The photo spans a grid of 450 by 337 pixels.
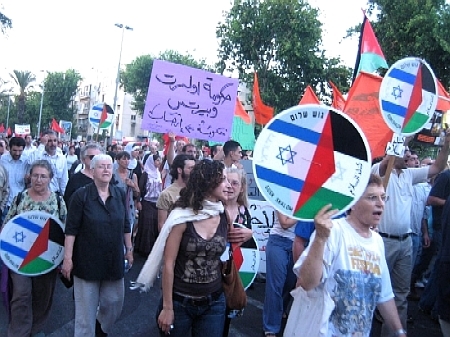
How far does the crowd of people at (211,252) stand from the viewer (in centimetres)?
279

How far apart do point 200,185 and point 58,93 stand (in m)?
73.9

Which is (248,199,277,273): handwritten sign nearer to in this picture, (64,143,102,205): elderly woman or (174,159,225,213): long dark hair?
(64,143,102,205): elderly woman

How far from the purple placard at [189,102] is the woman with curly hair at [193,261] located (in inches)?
128

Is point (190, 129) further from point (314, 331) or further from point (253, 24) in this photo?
point (253, 24)

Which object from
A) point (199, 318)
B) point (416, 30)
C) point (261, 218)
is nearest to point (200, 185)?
point (199, 318)

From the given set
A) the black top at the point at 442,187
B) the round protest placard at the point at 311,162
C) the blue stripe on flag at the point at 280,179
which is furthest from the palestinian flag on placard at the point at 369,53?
the blue stripe on flag at the point at 280,179

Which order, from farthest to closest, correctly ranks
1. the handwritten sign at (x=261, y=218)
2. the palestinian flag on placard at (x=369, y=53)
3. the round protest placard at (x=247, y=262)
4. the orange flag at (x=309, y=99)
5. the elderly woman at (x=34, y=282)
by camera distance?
the orange flag at (x=309, y=99) < the palestinian flag on placard at (x=369, y=53) < the handwritten sign at (x=261, y=218) < the round protest placard at (x=247, y=262) < the elderly woman at (x=34, y=282)

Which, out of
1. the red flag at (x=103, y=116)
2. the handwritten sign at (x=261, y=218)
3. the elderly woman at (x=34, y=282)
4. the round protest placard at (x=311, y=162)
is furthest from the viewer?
the red flag at (x=103, y=116)

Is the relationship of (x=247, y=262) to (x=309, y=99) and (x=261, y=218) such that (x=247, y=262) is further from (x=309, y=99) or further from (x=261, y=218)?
(x=309, y=99)

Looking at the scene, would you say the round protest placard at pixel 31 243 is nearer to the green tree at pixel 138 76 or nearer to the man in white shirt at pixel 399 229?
the man in white shirt at pixel 399 229

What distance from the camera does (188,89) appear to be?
7.08 metres

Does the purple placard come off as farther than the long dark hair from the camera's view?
Yes

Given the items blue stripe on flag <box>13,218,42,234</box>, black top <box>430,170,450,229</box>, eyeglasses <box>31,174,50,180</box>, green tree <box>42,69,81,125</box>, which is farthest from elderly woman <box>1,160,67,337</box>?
green tree <box>42,69,81,125</box>

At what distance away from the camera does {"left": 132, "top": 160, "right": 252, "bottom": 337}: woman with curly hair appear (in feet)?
11.2
